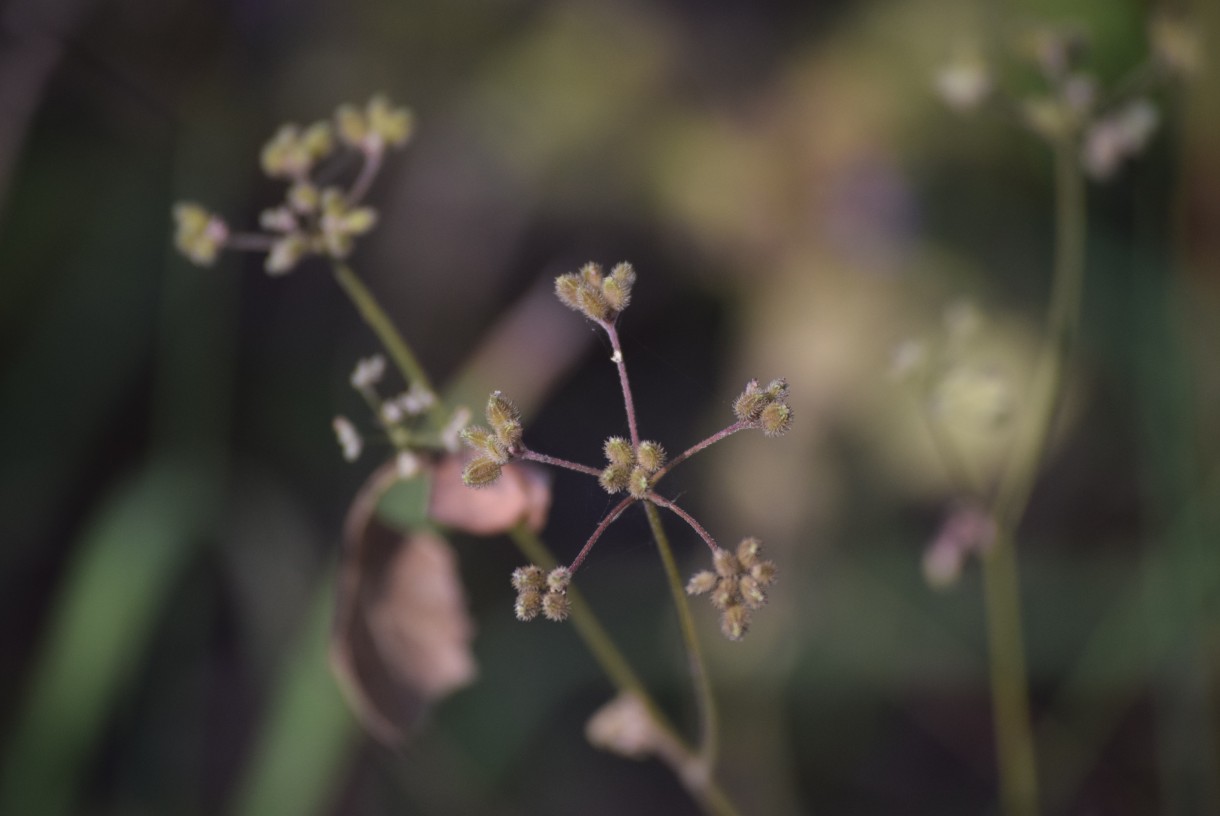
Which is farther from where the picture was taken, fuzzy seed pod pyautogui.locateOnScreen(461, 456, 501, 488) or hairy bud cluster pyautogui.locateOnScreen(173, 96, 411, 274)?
hairy bud cluster pyautogui.locateOnScreen(173, 96, 411, 274)

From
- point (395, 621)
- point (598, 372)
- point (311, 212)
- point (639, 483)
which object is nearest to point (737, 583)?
point (639, 483)

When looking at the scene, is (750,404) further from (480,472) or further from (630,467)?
(480,472)

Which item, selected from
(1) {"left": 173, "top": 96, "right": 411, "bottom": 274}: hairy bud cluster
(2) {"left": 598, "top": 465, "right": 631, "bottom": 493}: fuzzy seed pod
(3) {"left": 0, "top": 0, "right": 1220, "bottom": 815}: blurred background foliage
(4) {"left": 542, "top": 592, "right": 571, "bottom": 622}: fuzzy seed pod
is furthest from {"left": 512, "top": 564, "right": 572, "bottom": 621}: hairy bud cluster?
(3) {"left": 0, "top": 0, "right": 1220, "bottom": 815}: blurred background foliage

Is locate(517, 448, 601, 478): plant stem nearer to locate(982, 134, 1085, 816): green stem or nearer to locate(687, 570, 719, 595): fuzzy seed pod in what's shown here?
locate(687, 570, 719, 595): fuzzy seed pod

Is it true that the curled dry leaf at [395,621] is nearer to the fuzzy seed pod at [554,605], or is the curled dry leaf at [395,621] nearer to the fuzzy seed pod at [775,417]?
the fuzzy seed pod at [554,605]

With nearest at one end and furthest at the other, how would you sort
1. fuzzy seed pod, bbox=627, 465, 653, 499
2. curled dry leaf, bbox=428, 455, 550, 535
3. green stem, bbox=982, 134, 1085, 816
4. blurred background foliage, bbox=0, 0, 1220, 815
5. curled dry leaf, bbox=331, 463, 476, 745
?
fuzzy seed pod, bbox=627, 465, 653, 499, curled dry leaf, bbox=428, 455, 550, 535, curled dry leaf, bbox=331, 463, 476, 745, green stem, bbox=982, 134, 1085, 816, blurred background foliage, bbox=0, 0, 1220, 815

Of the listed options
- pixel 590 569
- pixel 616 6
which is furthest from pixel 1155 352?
pixel 616 6
